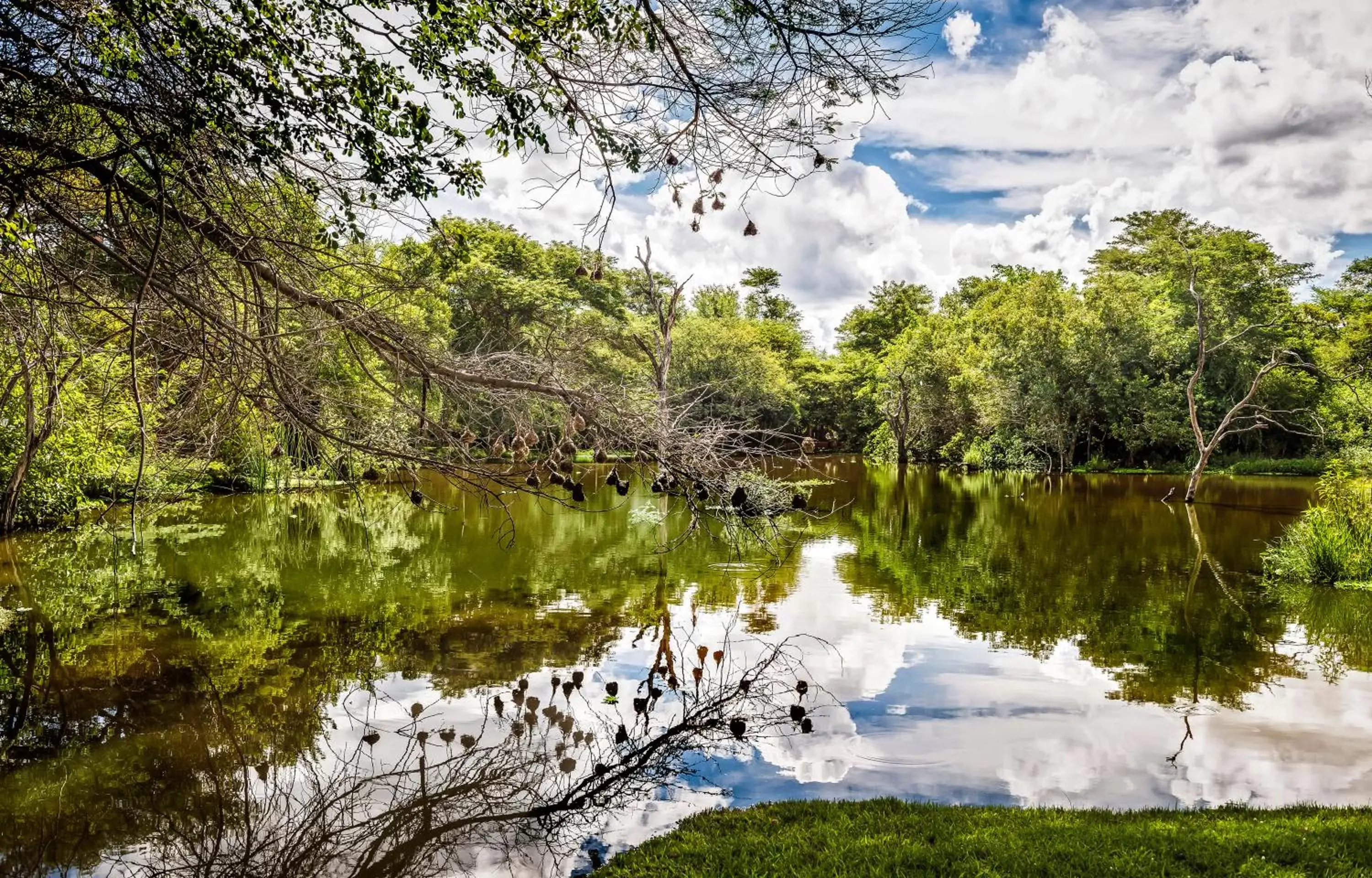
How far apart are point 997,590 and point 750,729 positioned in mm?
7227

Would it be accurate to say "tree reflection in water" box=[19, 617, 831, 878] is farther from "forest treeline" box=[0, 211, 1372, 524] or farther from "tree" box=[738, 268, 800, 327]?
"tree" box=[738, 268, 800, 327]

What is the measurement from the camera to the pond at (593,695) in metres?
5.26

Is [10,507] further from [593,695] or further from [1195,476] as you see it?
[1195,476]

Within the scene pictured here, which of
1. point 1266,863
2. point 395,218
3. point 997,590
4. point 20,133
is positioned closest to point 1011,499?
point 997,590

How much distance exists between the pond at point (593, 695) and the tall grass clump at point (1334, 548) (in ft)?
1.96

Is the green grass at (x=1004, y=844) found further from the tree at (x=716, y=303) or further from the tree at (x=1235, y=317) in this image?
the tree at (x=716, y=303)

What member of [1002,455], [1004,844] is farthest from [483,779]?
[1002,455]

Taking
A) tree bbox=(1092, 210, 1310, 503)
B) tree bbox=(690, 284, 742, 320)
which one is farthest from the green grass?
tree bbox=(690, 284, 742, 320)

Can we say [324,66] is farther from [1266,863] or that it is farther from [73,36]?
[1266,863]

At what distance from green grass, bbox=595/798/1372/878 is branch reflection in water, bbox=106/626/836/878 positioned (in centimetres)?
82

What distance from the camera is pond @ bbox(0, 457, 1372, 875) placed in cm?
526

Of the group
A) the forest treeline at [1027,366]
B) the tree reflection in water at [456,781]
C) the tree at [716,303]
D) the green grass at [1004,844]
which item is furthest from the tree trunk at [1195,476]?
the tree at [716,303]

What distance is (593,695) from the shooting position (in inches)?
298

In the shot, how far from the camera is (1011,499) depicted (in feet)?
83.1
